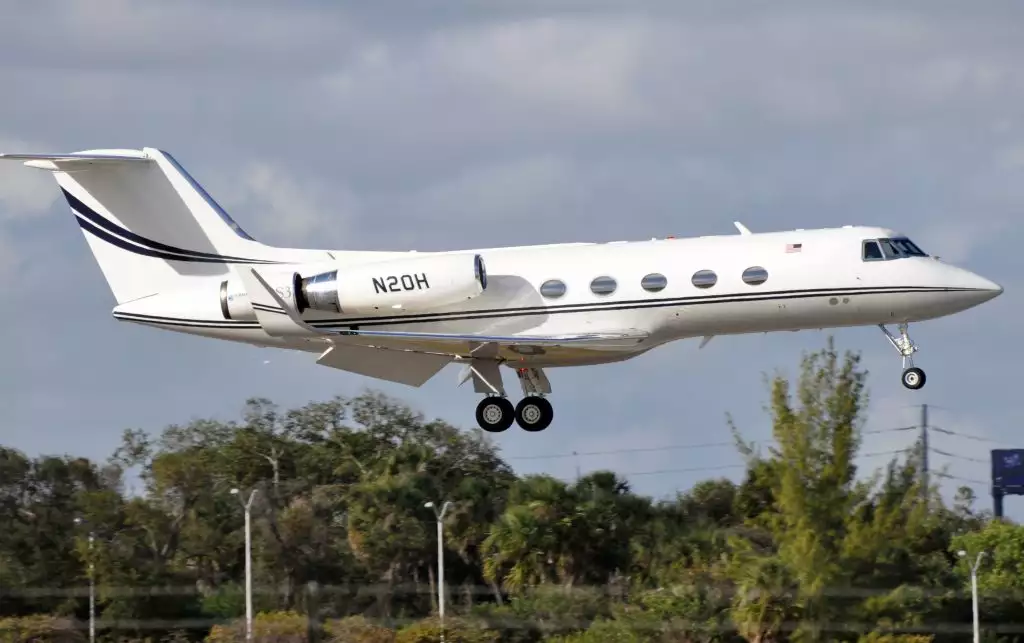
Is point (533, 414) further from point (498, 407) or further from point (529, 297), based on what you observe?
point (529, 297)

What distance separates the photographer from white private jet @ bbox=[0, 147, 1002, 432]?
35.6 meters

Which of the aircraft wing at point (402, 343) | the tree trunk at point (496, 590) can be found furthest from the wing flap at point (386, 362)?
the tree trunk at point (496, 590)

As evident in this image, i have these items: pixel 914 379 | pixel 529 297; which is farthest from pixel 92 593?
pixel 914 379

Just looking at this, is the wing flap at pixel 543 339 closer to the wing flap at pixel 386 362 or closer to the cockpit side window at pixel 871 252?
the wing flap at pixel 386 362

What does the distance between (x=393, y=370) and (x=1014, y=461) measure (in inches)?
2308

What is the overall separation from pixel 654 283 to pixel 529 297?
2.24 metres

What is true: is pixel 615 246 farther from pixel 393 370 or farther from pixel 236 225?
pixel 236 225

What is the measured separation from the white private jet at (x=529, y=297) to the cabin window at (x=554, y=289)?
2 cm

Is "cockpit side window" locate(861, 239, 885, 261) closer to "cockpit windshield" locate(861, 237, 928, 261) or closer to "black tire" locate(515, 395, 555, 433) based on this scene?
"cockpit windshield" locate(861, 237, 928, 261)

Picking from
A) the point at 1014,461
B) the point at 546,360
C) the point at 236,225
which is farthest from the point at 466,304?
the point at 1014,461

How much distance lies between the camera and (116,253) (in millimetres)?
39594

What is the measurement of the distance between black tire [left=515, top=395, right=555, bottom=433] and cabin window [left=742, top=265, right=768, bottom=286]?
4446 millimetres

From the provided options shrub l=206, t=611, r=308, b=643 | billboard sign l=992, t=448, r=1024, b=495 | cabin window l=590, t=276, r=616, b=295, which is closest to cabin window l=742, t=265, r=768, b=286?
cabin window l=590, t=276, r=616, b=295

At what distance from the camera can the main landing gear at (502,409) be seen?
123 ft
